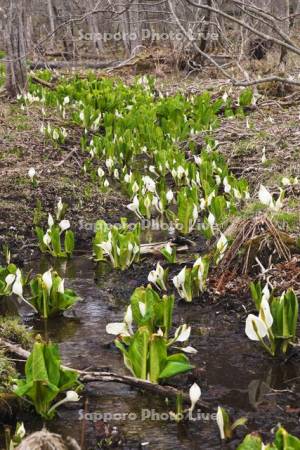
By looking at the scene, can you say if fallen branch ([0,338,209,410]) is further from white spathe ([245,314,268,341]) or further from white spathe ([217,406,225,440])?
white spathe ([245,314,268,341])

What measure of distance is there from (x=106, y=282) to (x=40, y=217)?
1716 mm

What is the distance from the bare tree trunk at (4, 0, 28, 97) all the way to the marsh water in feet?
23.4

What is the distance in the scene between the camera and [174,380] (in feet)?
11.0

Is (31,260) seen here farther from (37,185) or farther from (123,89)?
(123,89)

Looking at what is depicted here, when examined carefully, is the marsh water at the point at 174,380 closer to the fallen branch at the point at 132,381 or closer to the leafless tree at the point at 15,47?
the fallen branch at the point at 132,381

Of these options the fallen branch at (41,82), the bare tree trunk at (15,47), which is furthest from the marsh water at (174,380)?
the fallen branch at (41,82)

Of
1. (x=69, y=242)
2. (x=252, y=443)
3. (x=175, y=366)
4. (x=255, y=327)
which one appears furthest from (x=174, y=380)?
(x=69, y=242)

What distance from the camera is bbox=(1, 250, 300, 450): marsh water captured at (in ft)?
9.40

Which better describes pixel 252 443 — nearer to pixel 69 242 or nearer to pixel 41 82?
pixel 69 242

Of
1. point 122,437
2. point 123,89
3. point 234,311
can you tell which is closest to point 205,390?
point 122,437

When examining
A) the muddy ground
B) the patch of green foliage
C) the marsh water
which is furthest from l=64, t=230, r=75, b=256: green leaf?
the patch of green foliage

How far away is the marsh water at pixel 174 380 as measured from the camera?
113 inches

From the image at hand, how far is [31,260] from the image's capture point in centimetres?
548

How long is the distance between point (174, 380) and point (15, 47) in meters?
8.74
